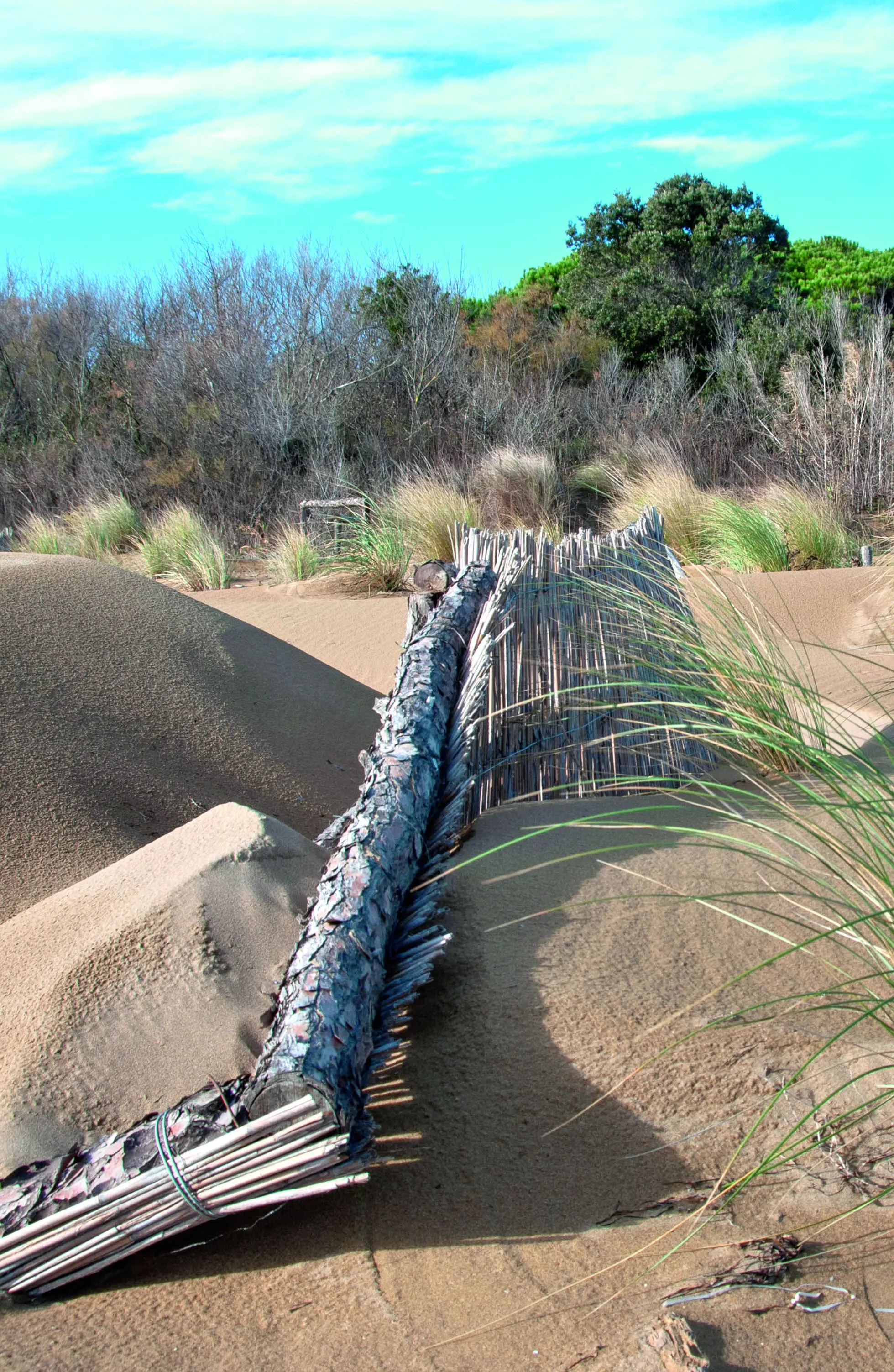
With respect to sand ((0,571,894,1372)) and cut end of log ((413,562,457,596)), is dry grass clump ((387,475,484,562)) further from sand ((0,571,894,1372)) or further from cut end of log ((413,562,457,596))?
sand ((0,571,894,1372))

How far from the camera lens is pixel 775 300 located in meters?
17.5

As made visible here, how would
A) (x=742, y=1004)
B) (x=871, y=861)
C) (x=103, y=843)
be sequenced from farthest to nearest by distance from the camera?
(x=103, y=843) < (x=742, y=1004) < (x=871, y=861)

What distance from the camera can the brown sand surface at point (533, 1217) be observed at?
144cm

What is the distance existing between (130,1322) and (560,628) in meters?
2.25

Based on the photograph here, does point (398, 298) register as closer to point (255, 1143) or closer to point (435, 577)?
point (435, 577)

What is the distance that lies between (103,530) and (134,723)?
9.35 m

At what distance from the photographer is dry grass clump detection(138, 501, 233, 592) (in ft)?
32.5

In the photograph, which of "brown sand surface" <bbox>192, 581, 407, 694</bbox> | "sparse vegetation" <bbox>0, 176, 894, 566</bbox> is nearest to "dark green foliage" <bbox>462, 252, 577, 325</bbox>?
"sparse vegetation" <bbox>0, 176, 894, 566</bbox>

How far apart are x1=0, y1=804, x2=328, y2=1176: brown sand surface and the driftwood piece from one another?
25cm

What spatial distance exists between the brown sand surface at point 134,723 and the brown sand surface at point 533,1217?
57.2 inches

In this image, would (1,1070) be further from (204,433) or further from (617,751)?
(204,433)

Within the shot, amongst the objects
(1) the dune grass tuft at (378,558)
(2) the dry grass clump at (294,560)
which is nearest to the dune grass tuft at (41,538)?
(2) the dry grass clump at (294,560)

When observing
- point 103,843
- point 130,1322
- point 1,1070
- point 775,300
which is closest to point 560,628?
point 103,843

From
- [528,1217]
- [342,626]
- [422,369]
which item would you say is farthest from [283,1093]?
[422,369]
